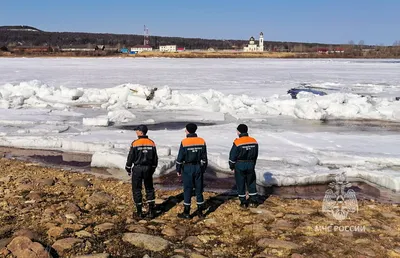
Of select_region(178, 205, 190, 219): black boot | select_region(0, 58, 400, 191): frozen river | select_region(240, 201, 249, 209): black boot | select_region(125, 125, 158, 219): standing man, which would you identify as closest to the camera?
select_region(125, 125, 158, 219): standing man

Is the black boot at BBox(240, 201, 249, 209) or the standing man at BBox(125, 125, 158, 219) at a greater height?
the standing man at BBox(125, 125, 158, 219)

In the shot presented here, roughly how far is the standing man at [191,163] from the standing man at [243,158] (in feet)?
1.62

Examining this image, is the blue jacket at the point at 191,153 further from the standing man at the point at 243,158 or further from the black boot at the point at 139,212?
the black boot at the point at 139,212

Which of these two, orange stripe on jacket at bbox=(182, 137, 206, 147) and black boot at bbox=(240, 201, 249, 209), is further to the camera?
black boot at bbox=(240, 201, 249, 209)

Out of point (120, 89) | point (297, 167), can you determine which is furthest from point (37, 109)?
point (297, 167)

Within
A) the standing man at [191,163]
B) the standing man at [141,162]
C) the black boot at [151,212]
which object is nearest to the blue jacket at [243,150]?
the standing man at [191,163]

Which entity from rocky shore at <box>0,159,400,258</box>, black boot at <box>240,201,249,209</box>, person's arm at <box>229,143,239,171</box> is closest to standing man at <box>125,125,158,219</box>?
rocky shore at <box>0,159,400,258</box>

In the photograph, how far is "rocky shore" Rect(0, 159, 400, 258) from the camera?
5195 mm

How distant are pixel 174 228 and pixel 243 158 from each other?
4.78ft

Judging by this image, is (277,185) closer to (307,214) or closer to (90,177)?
(307,214)

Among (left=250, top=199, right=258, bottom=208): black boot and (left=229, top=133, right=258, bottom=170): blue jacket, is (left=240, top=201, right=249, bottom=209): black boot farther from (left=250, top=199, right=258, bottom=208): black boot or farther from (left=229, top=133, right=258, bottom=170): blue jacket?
(left=229, top=133, right=258, bottom=170): blue jacket

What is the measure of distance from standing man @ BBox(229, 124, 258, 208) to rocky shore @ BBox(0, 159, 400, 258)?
45 cm

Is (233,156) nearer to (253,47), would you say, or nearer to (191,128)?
(191,128)

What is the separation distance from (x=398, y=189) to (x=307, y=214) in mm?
2550
